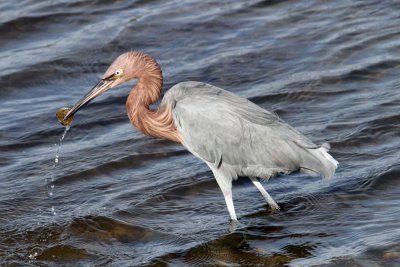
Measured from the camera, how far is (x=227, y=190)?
7.61 meters

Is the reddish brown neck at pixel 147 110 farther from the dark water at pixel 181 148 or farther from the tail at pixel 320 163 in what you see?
the tail at pixel 320 163

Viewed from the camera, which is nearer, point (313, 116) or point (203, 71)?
point (313, 116)

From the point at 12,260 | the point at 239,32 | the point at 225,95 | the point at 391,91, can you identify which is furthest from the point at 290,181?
the point at 239,32

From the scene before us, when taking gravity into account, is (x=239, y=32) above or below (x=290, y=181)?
above

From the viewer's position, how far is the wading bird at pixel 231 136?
769 centimetres

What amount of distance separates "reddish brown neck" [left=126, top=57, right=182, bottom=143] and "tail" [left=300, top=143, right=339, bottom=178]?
1.16 metres

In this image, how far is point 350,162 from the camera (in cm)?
855

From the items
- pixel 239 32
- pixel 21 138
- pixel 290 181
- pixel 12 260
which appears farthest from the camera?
pixel 239 32

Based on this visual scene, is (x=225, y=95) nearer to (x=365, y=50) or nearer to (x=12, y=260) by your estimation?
(x=12, y=260)

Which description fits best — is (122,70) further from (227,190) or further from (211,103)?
(227,190)

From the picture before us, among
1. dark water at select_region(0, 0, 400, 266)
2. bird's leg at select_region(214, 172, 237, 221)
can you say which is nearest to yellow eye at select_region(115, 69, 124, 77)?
dark water at select_region(0, 0, 400, 266)

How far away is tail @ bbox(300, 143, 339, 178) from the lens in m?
7.67

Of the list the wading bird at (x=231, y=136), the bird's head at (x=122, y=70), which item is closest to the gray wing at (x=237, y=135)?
the wading bird at (x=231, y=136)

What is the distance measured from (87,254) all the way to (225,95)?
6.01ft
